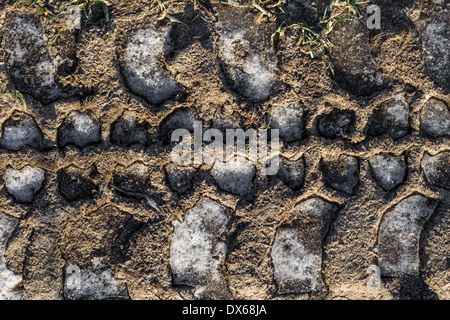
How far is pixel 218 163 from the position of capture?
2.02 m

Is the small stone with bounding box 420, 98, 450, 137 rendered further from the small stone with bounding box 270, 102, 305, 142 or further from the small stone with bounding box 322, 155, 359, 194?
the small stone with bounding box 270, 102, 305, 142

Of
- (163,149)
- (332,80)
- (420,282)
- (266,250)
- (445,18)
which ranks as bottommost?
(420,282)

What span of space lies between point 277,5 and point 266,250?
62.6 inches

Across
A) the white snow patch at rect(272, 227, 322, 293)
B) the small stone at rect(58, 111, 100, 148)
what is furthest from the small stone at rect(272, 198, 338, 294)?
the small stone at rect(58, 111, 100, 148)

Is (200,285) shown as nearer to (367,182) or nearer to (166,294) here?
(166,294)

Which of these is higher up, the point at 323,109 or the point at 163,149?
the point at 323,109

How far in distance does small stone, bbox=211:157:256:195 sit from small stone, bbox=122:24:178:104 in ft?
1.94

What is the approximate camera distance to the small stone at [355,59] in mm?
2045

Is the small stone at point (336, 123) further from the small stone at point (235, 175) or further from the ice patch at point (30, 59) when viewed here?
the ice patch at point (30, 59)

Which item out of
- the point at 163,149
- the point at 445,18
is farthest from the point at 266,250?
the point at 445,18

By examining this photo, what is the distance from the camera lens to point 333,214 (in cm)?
204

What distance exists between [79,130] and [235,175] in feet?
3.52

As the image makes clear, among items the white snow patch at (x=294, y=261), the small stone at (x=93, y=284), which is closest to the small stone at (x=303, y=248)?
the white snow patch at (x=294, y=261)

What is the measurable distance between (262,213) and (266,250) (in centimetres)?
24
